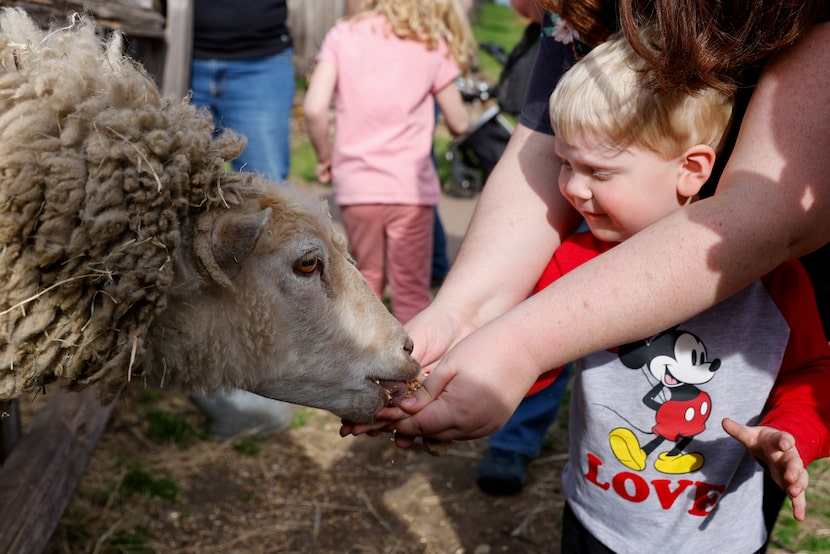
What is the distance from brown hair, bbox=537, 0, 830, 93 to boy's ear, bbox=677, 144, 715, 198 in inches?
6.7

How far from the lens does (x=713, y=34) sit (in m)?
1.76

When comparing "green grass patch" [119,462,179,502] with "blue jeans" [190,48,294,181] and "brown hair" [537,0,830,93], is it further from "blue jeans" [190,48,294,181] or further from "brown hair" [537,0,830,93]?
"brown hair" [537,0,830,93]

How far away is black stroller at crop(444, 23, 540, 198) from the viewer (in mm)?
5250

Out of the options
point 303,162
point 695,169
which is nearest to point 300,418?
point 695,169

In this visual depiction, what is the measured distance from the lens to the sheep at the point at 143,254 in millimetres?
1726

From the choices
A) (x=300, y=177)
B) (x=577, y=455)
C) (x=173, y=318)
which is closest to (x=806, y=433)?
(x=577, y=455)

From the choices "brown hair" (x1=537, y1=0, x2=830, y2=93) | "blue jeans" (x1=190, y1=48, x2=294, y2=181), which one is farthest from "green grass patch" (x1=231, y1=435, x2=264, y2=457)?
"brown hair" (x1=537, y1=0, x2=830, y2=93)

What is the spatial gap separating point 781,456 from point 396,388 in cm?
92

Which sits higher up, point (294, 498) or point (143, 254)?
point (143, 254)

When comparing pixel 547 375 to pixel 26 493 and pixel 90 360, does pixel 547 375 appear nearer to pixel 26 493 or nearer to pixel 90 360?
pixel 90 360

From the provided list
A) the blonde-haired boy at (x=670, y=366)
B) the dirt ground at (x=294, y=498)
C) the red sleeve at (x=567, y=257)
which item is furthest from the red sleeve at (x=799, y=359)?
the dirt ground at (x=294, y=498)

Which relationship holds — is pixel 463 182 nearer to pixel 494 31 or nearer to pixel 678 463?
pixel 678 463

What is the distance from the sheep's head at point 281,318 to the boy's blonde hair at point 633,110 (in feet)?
2.22

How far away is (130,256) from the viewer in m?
1.77
